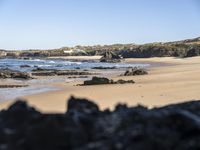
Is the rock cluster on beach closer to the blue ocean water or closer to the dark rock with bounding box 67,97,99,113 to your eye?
the dark rock with bounding box 67,97,99,113

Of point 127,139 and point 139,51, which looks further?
point 139,51

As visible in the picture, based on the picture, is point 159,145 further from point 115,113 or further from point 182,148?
point 115,113

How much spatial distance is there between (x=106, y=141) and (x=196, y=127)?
3.78 ft

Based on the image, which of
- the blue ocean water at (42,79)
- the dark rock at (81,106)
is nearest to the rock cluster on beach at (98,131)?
the dark rock at (81,106)

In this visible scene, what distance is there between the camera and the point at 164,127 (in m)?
5.41

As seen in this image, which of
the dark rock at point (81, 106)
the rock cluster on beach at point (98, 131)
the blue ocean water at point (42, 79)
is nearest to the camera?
the rock cluster on beach at point (98, 131)

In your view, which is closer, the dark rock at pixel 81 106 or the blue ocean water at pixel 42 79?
the dark rock at pixel 81 106

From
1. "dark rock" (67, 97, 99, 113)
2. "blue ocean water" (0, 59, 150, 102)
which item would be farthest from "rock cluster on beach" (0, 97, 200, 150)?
"blue ocean water" (0, 59, 150, 102)

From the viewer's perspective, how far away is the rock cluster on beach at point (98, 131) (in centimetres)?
519

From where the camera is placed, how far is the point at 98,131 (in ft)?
→ 18.4

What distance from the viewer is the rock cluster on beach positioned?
204 inches

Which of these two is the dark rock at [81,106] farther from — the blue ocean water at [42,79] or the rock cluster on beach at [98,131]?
the blue ocean water at [42,79]

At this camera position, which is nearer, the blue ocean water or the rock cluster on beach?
the rock cluster on beach

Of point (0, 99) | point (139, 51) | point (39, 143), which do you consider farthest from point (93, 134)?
point (139, 51)
